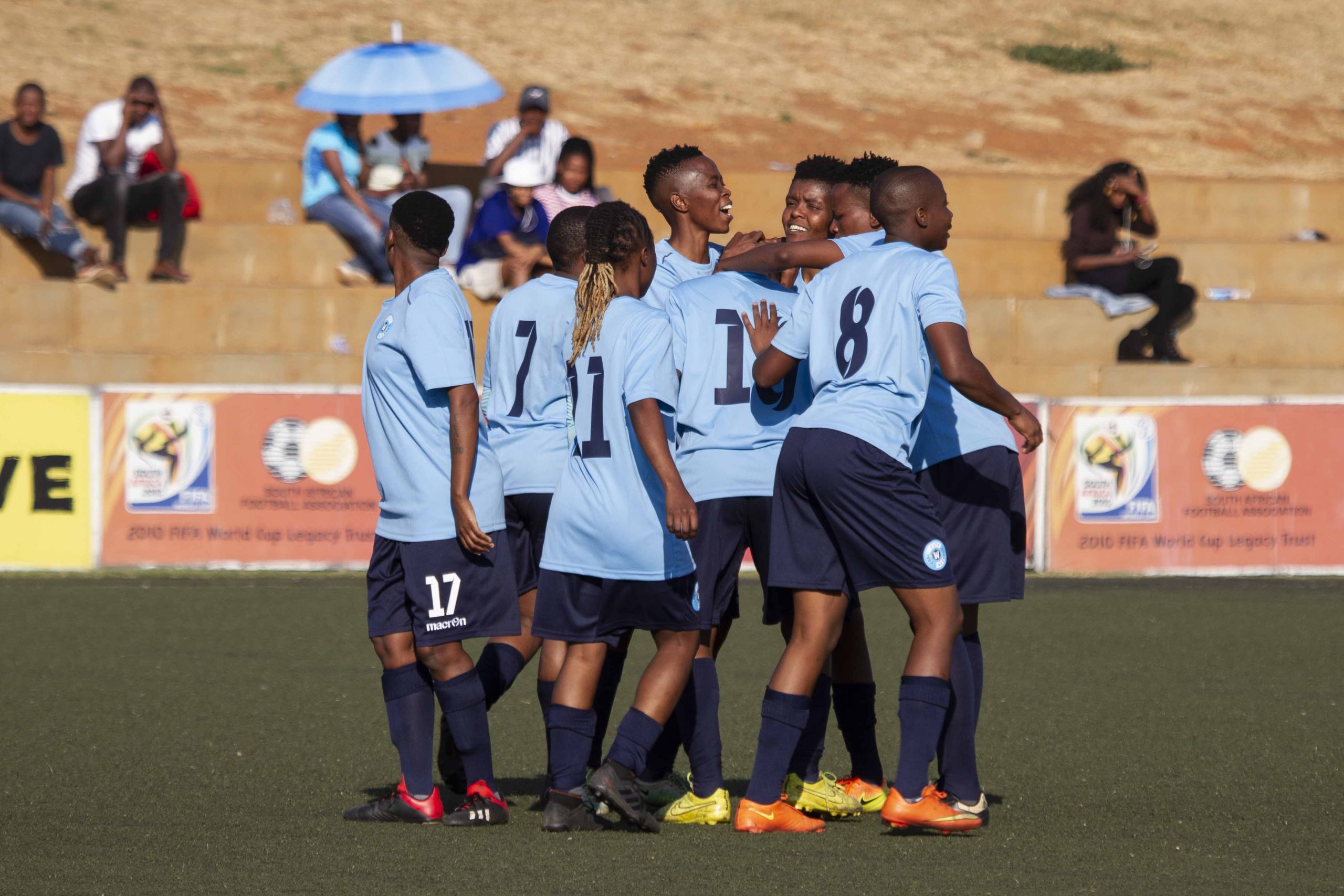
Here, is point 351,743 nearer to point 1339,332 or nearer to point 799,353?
point 799,353

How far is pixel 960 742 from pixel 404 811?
1.72 meters

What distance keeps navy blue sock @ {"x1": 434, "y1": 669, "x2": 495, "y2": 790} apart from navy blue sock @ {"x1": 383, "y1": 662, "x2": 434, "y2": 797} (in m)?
0.07

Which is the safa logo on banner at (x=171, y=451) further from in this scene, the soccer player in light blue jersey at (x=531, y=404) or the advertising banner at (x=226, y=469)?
the soccer player in light blue jersey at (x=531, y=404)

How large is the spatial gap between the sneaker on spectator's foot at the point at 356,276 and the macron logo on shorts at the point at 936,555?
11.1 meters

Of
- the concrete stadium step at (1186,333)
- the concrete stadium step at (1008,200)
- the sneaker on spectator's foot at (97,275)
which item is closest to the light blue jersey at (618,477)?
the concrete stadium step at (1186,333)

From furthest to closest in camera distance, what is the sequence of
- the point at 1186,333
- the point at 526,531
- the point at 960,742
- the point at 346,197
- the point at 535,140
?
the point at 1186,333, the point at 346,197, the point at 535,140, the point at 526,531, the point at 960,742

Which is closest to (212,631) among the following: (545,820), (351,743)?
(351,743)

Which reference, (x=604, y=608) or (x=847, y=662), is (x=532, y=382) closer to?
(x=604, y=608)

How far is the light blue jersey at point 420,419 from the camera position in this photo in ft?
16.6

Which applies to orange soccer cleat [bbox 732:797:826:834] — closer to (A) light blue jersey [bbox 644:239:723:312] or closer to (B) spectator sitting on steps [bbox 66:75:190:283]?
(A) light blue jersey [bbox 644:239:723:312]

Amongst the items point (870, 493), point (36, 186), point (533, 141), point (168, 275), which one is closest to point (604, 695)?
point (870, 493)

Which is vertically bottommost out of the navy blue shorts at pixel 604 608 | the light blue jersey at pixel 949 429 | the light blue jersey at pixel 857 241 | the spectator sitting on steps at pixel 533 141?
the navy blue shorts at pixel 604 608

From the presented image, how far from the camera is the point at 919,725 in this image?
16.3 feet

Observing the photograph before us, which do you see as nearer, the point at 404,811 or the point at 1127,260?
the point at 404,811
